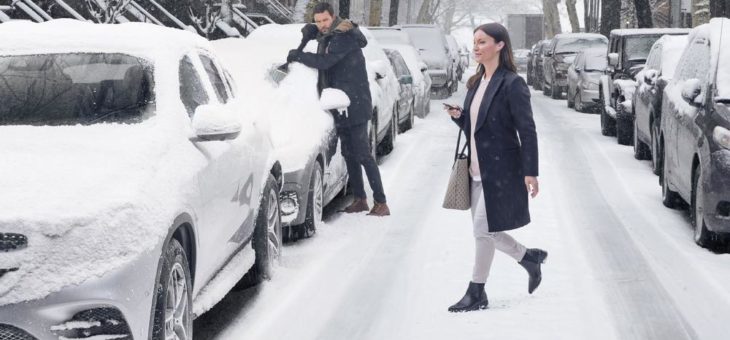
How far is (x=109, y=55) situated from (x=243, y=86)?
4016 millimetres

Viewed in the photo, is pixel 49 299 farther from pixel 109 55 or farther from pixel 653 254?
pixel 653 254

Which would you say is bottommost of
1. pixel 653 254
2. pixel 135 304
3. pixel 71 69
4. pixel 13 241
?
pixel 653 254

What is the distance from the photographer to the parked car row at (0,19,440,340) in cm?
446

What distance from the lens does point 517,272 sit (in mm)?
8023

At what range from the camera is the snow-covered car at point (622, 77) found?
17516 millimetres

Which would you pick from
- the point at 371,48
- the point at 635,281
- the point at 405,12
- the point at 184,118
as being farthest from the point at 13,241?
the point at 405,12

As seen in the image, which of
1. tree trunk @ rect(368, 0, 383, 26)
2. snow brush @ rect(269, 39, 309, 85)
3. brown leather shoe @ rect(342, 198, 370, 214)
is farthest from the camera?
tree trunk @ rect(368, 0, 383, 26)

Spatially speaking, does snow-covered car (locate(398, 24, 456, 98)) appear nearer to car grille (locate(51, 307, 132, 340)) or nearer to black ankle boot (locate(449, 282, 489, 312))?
black ankle boot (locate(449, 282, 489, 312))

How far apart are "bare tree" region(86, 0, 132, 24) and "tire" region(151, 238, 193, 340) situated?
20691 millimetres

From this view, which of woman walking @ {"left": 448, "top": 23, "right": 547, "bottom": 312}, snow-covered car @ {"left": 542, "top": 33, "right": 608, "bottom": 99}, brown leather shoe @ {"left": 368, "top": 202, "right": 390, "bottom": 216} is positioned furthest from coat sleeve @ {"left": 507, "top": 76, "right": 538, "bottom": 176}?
snow-covered car @ {"left": 542, "top": 33, "right": 608, "bottom": 99}

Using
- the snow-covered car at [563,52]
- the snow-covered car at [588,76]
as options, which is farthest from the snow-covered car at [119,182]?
the snow-covered car at [563,52]

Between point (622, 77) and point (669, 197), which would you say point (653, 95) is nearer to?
point (669, 197)

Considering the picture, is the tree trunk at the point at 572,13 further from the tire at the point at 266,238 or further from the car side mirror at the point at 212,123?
the car side mirror at the point at 212,123

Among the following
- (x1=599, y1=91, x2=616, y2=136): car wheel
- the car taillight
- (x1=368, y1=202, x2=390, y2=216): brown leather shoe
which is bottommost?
(x1=599, y1=91, x2=616, y2=136): car wheel
